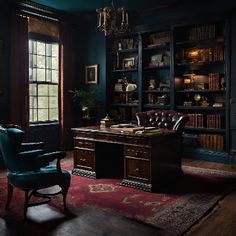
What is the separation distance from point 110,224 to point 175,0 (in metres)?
4.43

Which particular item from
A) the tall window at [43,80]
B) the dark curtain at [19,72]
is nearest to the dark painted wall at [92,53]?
the tall window at [43,80]

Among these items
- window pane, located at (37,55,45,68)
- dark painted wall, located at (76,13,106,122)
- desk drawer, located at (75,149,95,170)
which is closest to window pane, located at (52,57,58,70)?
window pane, located at (37,55,45,68)

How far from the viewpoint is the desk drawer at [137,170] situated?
3.90 metres

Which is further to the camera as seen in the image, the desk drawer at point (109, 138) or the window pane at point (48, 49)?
the window pane at point (48, 49)

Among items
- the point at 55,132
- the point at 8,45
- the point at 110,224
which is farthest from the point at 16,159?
the point at 55,132

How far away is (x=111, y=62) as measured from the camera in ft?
23.2

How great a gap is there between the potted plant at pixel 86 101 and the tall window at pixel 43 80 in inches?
18.7

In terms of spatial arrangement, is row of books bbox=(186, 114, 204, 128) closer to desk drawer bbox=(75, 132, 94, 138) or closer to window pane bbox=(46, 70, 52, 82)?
desk drawer bbox=(75, 132, 94, 138)

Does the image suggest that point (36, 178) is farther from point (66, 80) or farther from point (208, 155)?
point (66, 80)

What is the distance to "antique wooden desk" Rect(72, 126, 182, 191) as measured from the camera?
3.90 m

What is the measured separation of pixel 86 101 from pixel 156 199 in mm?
3559

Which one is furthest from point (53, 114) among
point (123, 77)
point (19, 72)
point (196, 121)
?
point (196, 121)

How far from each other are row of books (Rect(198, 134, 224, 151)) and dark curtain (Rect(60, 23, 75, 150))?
2.89 meters

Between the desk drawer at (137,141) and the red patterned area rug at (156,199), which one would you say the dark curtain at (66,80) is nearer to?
the red patterned area rug at (156,199)
